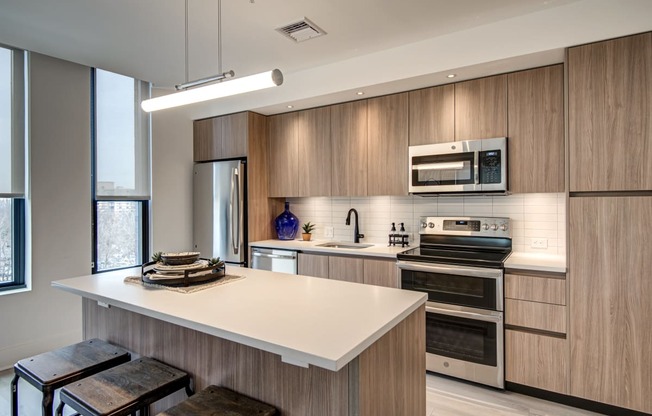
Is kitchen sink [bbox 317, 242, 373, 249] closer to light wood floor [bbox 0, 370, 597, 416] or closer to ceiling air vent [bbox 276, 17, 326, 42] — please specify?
light wood floor [bbox 0, 370, 597, 416]

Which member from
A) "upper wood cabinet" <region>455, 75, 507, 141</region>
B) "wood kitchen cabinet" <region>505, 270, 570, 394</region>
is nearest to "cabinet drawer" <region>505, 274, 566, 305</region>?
"wood kitchen cabinet" <region>505, 270, 570, 394</region>

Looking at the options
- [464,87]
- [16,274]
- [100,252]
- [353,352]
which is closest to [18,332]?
[16,274]

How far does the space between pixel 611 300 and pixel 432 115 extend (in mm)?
1821

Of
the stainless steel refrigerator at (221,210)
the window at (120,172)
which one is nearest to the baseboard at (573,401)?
the stainless steel refrigerator at (221,210)

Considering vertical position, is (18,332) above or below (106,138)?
below

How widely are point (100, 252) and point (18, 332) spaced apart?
89 centimetres

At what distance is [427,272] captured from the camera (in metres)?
2.87

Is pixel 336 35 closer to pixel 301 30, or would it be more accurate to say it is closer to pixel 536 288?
pixel 301 30

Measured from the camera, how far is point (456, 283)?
2762 mm

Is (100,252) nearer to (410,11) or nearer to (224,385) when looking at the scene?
(224,385)

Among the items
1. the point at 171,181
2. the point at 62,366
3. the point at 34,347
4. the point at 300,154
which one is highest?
the point at 300,154

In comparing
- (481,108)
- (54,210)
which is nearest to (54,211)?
(54,210)

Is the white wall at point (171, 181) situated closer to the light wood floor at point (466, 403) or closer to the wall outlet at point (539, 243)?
the light wood floor at point (466, 403)

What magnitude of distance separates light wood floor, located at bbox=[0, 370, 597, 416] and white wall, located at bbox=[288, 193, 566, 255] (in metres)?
1.13
